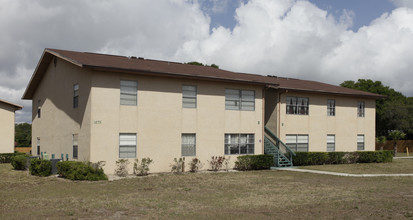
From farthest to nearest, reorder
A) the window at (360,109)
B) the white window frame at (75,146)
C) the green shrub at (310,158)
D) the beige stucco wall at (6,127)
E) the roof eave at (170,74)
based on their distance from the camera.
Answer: the beige stucco wall at (6,127)
the window at (360,109)
the green shrub at (310,158)
the white window frame at (75,146)
the roof eave at (170,74)

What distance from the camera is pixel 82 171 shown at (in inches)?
679

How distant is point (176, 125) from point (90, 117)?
176 inches

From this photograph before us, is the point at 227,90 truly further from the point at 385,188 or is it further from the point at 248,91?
the point at 385,188

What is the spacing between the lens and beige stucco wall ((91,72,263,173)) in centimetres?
1900

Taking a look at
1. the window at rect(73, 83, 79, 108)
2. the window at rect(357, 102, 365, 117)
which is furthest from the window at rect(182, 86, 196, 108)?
the window at rect(357, 102, 365, 117)

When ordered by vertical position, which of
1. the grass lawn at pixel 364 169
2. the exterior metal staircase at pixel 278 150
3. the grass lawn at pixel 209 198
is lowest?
the grass lawn at pixel 364 169

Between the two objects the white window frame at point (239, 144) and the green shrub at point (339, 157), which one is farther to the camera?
the green shrub at point (339, 157)

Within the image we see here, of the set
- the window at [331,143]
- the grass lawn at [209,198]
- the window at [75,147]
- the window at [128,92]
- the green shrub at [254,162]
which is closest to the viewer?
the grass lawn at [209,198]

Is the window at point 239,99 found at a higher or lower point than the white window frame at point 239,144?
higher

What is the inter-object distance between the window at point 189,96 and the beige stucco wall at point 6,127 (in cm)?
1794

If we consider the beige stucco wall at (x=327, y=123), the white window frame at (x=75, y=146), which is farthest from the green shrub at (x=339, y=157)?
the white window frame at (x=75, y=146)

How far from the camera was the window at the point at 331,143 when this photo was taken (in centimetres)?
2836

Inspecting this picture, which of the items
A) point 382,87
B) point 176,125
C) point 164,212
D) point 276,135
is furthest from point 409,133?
point 164,212

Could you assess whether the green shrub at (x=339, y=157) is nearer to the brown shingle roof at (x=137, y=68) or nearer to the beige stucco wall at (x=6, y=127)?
the brown shingle roof at (x=137, y=68)
